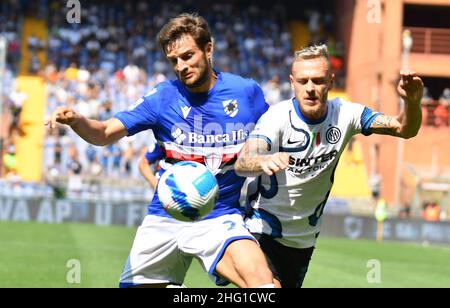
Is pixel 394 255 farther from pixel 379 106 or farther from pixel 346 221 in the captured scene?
pixel 379 106

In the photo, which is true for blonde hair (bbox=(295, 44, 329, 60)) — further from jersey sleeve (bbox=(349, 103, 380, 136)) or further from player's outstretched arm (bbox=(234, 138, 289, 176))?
player's outstretched arm (bbox=(234, 138, 289, 176))

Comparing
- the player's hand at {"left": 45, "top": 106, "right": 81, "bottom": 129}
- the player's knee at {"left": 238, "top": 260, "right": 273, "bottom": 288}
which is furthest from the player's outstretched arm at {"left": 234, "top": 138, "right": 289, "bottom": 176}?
the player's hand at {"left": 45, "top": 106, "right": 81, "bottom": 129}

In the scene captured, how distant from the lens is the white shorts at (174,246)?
661cm

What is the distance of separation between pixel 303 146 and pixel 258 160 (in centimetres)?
83

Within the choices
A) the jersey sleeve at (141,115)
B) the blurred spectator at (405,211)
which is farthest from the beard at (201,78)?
the blurred spectator at (405,211)

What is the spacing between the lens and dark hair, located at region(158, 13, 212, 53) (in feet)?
22.0

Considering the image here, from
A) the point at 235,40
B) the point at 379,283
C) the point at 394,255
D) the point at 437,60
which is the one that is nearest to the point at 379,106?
the point at 437,60

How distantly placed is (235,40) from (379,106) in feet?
21.1

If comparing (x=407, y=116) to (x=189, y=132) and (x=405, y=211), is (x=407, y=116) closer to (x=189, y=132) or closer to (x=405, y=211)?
(x=189, y=132)

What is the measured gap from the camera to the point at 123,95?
3297cm

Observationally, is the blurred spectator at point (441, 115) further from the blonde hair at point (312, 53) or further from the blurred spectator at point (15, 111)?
the blonde hair at point (312, 53)

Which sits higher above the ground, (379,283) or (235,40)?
(235,40)

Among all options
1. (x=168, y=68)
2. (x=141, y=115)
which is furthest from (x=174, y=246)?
(x=168, y=68)

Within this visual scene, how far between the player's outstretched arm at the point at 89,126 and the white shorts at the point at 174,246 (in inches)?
26.8
